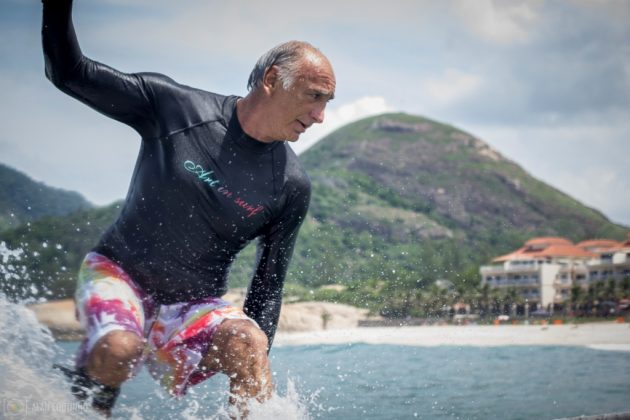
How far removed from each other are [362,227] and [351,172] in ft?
121

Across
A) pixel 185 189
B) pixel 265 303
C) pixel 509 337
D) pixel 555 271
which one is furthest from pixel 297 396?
pixel 555 271

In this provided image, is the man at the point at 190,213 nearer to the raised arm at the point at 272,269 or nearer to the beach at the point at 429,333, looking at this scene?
the raised arm at the point at 272,269

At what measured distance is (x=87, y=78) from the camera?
9.25 feet

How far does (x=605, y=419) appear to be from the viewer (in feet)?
9.06

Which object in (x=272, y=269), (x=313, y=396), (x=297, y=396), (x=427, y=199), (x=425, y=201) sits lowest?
(x=313, y=396)

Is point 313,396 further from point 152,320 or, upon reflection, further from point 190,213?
point 190,213

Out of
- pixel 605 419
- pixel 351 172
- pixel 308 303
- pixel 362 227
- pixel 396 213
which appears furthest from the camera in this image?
pixel 351 172

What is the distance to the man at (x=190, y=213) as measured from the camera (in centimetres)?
287

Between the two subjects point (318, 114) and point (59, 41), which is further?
point (318, 114)

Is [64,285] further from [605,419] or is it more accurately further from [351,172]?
[351,172]

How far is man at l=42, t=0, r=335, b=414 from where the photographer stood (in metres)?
2.87

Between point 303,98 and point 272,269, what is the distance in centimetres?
81

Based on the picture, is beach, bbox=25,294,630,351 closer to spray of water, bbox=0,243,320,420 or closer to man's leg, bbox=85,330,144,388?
spray of water, bbox=0,243,320,420

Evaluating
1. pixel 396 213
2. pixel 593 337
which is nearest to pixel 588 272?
pixel 593 337
